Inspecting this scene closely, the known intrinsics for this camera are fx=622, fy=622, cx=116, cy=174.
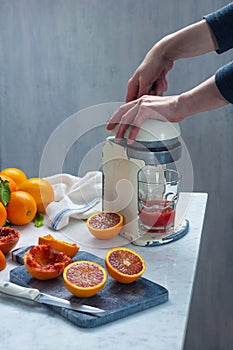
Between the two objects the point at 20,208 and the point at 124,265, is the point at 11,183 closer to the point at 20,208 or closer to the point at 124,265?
the point at 20,208

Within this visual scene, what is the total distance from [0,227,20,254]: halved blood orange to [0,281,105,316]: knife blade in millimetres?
161

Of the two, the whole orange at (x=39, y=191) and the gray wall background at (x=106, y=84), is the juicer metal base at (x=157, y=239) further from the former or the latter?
the gray wall background at (x=106, y=84)

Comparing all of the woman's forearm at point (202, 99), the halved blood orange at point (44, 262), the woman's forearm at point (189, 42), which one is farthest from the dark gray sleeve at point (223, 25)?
the halved blood orange at point (44, 262)

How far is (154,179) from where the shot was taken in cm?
158

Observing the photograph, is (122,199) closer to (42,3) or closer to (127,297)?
(127,297)

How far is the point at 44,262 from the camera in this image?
4.43 ft

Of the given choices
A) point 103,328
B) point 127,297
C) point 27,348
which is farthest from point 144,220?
point 27,348

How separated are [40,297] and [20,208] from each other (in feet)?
1.30

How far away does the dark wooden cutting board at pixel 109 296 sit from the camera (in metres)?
1.14

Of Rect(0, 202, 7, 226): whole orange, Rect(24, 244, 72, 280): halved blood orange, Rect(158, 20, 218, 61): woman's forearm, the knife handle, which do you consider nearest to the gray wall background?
Rect(158, 20, 218, 61): woman's forearm

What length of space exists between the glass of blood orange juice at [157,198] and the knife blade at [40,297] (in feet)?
1.28

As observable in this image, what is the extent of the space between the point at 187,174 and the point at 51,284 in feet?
2.92

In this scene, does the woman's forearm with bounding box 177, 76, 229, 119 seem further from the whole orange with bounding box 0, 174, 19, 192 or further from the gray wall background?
the gray wall background

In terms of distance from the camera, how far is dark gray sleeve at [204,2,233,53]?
1567 mm
